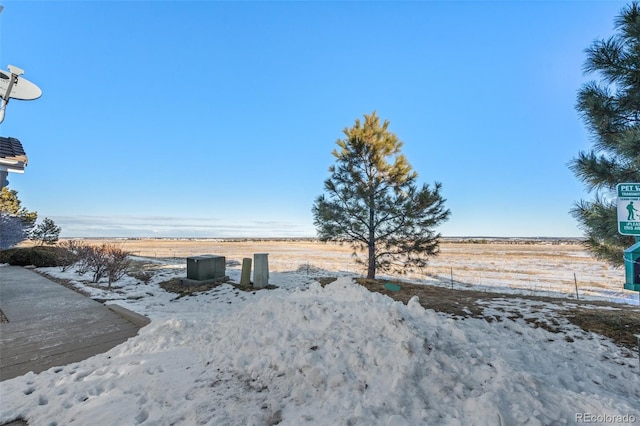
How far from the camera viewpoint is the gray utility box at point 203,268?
1053 centimetres

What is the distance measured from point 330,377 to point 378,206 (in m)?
7.87

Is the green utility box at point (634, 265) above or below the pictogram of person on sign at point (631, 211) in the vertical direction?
below

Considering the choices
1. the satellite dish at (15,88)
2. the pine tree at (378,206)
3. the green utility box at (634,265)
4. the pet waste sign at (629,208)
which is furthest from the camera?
the pine tree at (378,206)

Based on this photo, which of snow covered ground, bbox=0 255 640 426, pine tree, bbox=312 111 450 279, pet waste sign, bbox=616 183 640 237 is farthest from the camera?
pine tree, bbox=312 111 450 279

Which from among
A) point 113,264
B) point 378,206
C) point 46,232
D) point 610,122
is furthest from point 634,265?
point 46,232

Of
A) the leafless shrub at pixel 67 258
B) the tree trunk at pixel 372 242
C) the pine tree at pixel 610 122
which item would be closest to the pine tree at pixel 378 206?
the tree trunk at pixel 372 242

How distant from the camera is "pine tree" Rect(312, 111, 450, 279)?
32.6 ft

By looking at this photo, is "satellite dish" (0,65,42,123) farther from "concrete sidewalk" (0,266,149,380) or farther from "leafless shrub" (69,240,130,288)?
"leafless shrub" (69,240,130,288)

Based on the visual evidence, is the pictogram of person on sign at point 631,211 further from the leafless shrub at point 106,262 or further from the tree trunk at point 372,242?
the leafless shrub at point 106,262

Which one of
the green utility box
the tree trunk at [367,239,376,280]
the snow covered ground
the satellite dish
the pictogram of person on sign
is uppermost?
the satellite dish

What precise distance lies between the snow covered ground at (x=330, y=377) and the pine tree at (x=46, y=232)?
91.8 feet

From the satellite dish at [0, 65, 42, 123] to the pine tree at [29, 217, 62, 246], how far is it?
26.4 m

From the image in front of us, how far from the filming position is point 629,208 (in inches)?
135

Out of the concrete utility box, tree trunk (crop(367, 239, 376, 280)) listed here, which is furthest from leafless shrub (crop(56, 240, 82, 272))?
tree trunk (crop(367, 239, 376, 280))
